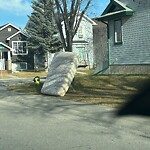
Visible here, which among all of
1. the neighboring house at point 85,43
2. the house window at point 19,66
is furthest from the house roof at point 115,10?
the house window at point 19,66

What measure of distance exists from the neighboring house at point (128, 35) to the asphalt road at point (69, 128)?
8916 mm

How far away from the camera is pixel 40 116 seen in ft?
38.2

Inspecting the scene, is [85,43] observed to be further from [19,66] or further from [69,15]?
[69,15]

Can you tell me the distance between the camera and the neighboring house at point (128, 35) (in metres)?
21.3

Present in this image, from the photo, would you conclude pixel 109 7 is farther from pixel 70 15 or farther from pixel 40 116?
pixel 40 116

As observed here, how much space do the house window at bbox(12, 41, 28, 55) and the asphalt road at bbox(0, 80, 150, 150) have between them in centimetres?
3891

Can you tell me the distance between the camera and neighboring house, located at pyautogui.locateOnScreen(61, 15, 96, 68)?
170ft

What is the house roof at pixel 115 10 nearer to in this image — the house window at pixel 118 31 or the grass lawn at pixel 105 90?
the house window at pixel 118 31

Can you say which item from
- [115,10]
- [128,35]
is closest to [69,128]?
[128,35]

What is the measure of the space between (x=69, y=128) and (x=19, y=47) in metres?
43.8

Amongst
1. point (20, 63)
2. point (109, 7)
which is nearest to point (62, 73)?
point (109, 7)

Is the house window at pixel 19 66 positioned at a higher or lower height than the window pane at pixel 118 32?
lower

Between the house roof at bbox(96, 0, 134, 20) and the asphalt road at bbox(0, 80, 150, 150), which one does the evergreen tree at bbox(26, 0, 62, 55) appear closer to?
the house roof at bbox(96, 0, 134, 20)

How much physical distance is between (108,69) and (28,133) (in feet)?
51.6
